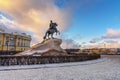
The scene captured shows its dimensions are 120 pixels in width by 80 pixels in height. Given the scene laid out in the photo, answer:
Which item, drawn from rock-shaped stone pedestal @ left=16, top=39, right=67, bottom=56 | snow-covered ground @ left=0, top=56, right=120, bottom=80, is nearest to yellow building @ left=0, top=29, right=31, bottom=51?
rock-shaped stone pedestal @ left=16, top=39, right=67, bottom=56

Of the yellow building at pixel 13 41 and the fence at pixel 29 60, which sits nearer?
the fence at pixel 29 60

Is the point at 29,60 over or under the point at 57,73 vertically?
over

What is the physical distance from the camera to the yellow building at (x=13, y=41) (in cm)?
8681

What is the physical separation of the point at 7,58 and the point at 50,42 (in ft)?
49.6

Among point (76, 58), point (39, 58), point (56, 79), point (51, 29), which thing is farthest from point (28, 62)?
point (51, 29)

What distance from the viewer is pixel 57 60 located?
2795 cm

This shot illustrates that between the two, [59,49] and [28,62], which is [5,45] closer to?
[59,49]

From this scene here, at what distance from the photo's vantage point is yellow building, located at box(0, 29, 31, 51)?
86812 millimetres

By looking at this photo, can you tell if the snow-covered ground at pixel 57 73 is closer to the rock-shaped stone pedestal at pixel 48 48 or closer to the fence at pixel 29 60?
the fence at pixel 29 60

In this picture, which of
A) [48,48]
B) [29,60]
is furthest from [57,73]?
[48,48]

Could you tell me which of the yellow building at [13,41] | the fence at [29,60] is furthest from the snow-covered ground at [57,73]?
the yellow building at [13,41]

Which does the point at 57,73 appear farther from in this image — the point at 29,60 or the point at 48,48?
the point at 48,48

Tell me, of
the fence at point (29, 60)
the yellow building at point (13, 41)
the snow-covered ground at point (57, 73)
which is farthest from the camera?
the yellow building at point (13, 41)

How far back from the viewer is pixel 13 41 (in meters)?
95.3
